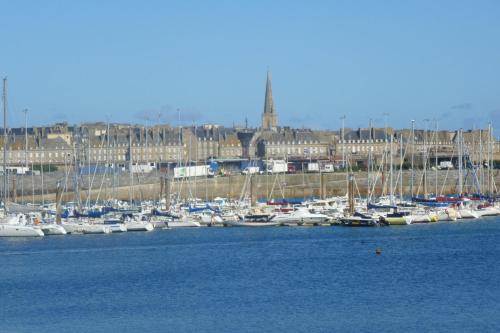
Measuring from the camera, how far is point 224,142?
13812 cm

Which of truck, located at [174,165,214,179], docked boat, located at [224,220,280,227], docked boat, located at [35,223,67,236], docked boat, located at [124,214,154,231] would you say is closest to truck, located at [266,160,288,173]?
truck, located at [174,165,214,179]

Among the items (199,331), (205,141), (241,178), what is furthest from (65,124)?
(199,331)

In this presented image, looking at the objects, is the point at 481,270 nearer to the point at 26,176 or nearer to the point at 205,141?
the point at 26,176

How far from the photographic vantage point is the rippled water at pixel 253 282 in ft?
106

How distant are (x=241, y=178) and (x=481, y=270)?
57255 mm

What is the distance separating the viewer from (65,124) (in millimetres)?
142125

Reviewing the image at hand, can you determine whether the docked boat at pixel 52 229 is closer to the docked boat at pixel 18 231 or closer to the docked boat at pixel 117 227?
the docked boat at pixel 18 231

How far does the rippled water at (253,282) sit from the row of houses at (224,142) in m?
63.5

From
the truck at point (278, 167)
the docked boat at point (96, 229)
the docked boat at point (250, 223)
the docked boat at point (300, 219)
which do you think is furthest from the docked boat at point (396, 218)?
the truck at point (278, 167)

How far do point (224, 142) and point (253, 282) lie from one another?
324ft

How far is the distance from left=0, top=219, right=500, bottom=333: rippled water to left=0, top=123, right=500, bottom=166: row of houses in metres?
63.5

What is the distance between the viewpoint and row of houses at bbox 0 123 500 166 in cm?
12200

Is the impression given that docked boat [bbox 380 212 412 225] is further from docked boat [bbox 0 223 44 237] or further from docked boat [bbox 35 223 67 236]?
docked boat [bbox 0 223 44 237]

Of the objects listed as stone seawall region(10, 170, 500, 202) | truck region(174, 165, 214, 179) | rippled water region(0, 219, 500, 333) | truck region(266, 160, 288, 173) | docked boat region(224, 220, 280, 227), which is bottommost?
rippled water region(0, 219, 500, 333)
